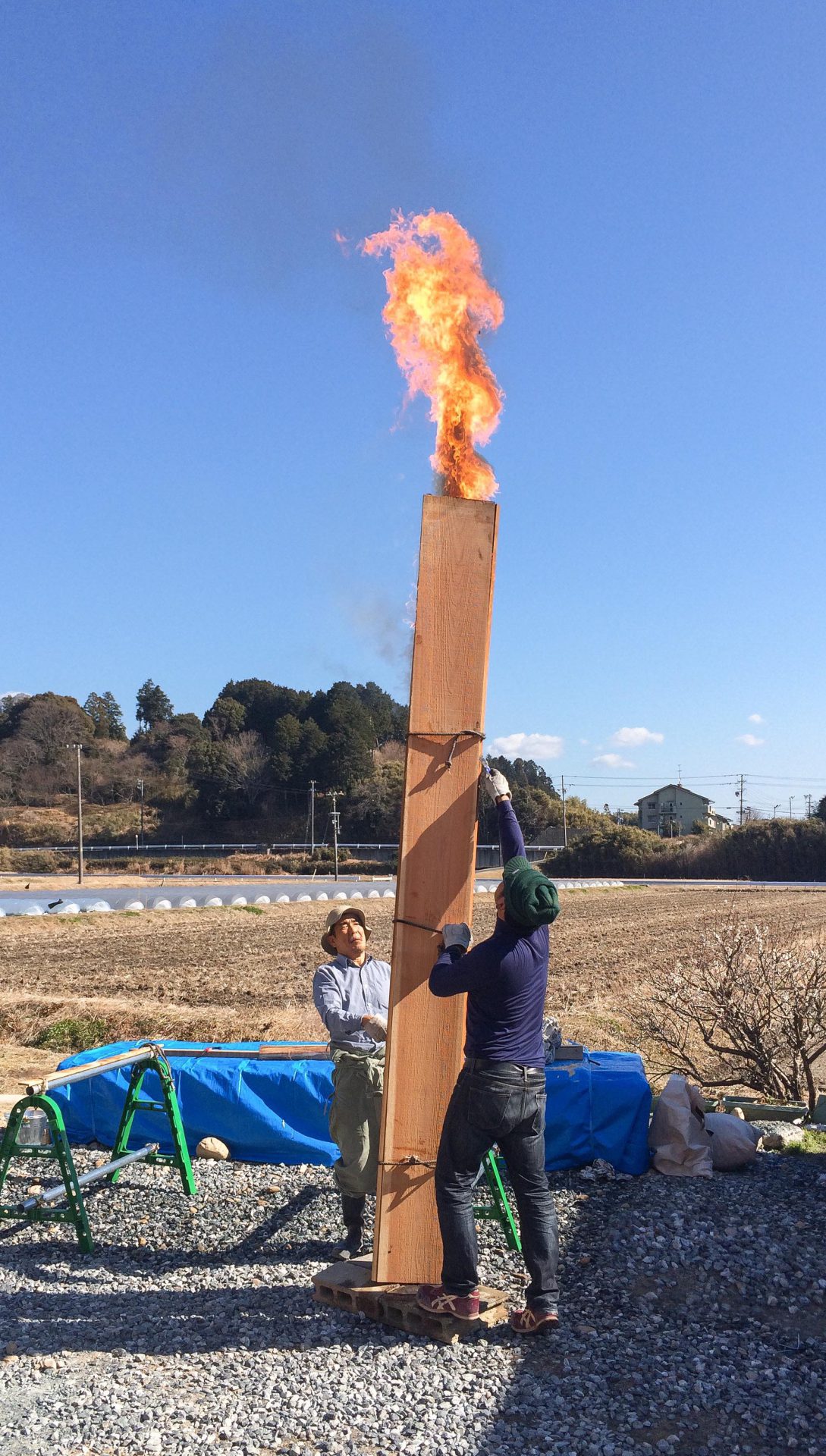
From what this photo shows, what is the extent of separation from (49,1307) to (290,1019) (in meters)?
10.2

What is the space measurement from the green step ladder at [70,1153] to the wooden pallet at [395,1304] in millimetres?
1769

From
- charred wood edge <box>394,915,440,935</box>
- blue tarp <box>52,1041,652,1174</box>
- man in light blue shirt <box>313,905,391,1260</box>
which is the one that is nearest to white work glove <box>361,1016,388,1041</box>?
man in light blue shirt <box>313,905,391,1260</box>

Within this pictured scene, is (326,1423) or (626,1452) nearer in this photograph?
(626,1452)

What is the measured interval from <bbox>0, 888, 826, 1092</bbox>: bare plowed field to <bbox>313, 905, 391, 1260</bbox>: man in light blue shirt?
5005mm

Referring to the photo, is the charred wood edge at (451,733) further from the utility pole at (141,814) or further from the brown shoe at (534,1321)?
the utility pole at (141,814)

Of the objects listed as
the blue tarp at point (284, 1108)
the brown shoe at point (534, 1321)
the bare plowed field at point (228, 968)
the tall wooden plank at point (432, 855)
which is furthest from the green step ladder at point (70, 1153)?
the bare plowed field at point (228, 968)

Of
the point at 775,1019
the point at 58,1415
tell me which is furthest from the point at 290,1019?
the point at 58,1415

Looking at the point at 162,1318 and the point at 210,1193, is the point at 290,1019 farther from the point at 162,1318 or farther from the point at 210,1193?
the point at 162,1318

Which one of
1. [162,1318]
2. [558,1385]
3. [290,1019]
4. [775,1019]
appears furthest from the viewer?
[290,1019]

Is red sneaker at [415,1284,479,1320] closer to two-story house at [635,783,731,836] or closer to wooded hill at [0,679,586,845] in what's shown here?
wooded hill at [0,679,586,845]

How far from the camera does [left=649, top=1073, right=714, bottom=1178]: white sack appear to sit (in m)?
6.50

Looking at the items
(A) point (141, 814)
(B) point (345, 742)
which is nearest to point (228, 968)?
(A) point (141, 814)

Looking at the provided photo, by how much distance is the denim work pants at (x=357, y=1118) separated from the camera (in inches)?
214

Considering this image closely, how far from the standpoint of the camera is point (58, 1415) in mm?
3916
